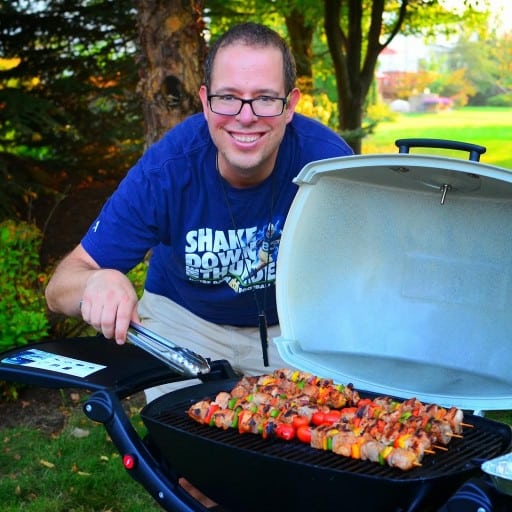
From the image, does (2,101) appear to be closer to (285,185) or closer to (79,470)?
(79,470)

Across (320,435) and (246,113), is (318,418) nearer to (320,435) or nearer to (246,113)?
(320,435)

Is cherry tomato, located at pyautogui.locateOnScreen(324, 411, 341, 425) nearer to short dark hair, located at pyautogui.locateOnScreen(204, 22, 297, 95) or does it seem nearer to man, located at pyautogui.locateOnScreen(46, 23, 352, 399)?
man, located at pyautogui.locateOnScreen(46, 23, 352, 399)

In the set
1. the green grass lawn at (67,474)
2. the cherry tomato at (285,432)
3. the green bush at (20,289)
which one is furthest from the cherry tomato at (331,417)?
the green bush at (20,289)

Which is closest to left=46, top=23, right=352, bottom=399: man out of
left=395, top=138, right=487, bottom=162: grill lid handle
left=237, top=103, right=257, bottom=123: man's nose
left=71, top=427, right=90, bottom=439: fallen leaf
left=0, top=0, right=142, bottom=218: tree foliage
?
left=237, top=103, right=257, bottom=123: man's nose

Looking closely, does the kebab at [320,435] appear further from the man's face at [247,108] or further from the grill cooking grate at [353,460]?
the man's face at [247,108]

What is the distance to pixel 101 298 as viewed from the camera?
217 centimetres

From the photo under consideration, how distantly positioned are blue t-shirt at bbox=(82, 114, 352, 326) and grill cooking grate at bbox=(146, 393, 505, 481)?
64cm

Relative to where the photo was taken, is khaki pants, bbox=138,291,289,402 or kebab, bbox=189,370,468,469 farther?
khaki pants, bbox=138,291,289,402

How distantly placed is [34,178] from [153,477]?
17.0 ft

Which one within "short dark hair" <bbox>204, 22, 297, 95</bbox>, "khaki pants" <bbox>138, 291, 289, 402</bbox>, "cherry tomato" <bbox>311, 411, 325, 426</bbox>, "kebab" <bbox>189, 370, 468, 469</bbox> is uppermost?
"short dark hair" <bbox>204, 22, 297, 95</bbox>

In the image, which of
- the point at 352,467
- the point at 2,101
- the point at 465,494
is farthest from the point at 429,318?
the point at 2,101

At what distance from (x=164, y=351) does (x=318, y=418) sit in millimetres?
432

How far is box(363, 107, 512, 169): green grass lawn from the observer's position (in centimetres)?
1244

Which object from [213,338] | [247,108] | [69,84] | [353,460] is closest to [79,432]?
[213,338]
